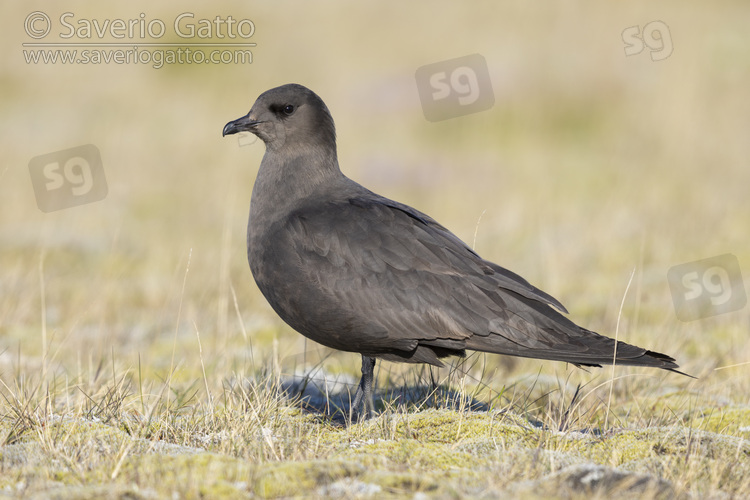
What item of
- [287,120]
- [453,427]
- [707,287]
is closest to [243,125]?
[287,120]

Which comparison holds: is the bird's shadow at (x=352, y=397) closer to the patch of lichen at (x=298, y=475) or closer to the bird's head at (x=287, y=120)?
the patch of lichen at (x=298, y=475)

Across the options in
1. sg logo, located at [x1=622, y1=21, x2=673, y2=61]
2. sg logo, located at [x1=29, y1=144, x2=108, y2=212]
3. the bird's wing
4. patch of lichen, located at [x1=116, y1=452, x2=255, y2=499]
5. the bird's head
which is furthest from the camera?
sg logo, located at [x1=622, y1=21, x2=673, y2=61]

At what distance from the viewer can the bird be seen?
179 inches

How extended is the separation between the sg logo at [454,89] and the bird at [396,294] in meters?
12.1

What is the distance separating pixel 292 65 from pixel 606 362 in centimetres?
1660

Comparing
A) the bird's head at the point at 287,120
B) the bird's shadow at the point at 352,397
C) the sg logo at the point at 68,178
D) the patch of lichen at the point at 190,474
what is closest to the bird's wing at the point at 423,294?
the bird's shadow at the point at 352,397

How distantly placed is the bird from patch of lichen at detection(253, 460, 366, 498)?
1036 millimetres

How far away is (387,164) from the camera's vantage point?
1497cm

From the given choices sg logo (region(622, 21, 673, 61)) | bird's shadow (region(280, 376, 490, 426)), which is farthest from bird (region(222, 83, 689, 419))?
sg logo (region(622, 21, 673, 61))

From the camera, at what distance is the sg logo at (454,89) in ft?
55.8

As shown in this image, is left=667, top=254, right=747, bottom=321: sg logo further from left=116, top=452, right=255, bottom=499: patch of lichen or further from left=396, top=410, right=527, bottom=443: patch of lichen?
left=116, top=452, right=255, bottom=499: patch of lichen

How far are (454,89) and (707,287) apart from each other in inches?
388

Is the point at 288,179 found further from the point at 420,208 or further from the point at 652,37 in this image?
the point at 652,37

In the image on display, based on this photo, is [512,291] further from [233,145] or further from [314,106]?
[233,145]
